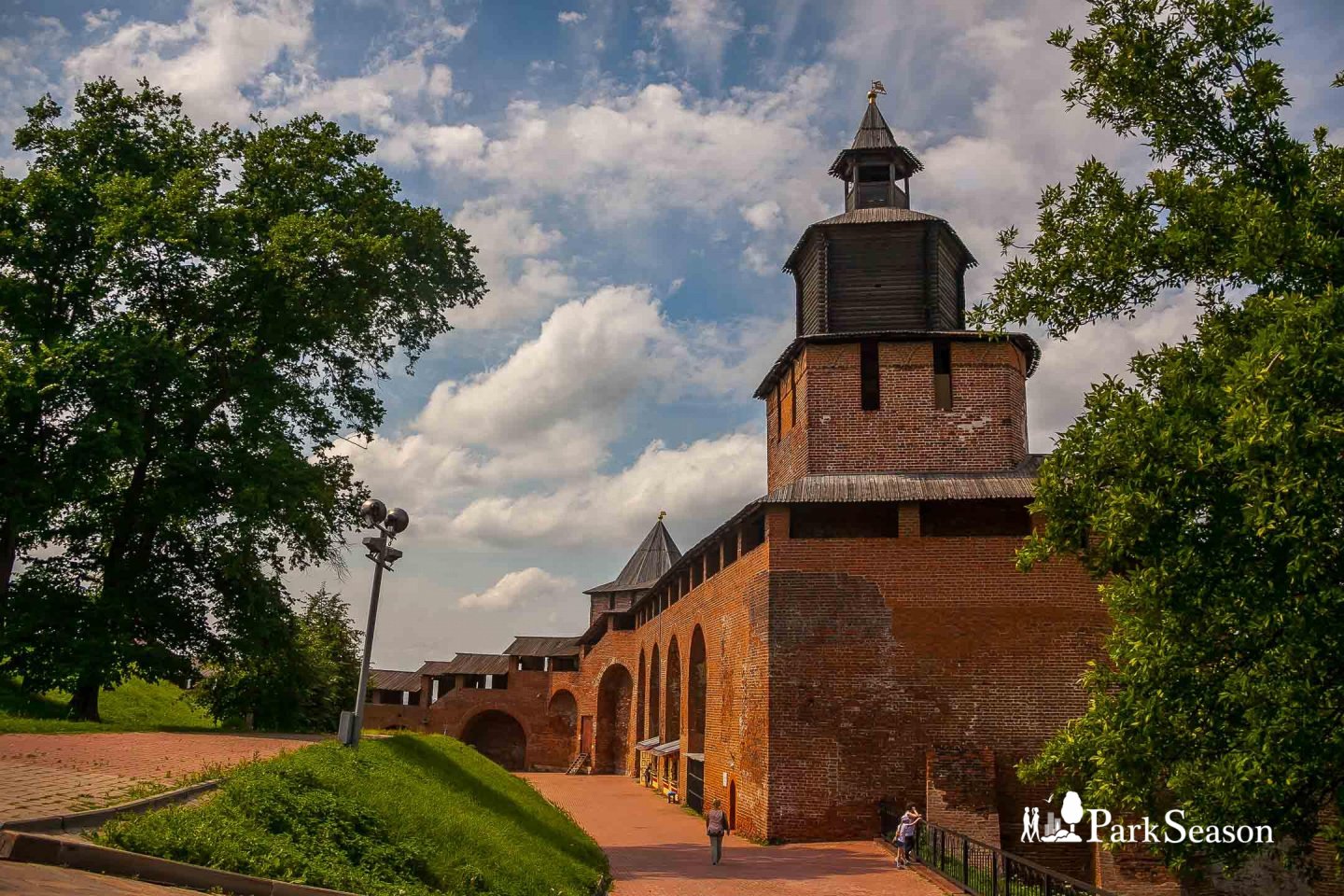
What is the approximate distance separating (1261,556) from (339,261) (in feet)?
55.6

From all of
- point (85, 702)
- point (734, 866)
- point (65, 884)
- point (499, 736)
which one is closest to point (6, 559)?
point (85, 702)

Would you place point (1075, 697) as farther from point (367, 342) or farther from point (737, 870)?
point (367, 342)

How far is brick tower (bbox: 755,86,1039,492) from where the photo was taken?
22.6 m

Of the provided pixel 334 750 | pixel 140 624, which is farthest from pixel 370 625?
pixel 140 624

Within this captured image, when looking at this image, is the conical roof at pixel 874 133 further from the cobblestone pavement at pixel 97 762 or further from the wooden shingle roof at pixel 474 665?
the wooden shingle roof at pixel 474 665

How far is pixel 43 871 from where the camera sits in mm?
6820

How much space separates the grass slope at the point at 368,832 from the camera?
8.05 m

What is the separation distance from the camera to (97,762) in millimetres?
11367

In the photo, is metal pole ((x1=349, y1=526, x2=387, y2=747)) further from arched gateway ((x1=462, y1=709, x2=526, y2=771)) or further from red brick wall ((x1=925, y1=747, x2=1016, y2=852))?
arched gateway ((x1=462, y1=709, x2=526, y2=771))

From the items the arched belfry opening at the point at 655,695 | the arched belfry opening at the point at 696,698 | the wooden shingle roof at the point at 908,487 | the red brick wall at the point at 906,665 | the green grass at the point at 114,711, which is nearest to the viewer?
the green grass at the point at 114,711

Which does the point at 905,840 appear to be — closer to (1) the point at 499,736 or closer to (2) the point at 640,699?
(2) the point at 640,699

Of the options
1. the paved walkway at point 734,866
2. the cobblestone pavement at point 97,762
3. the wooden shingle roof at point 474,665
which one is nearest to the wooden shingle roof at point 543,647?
the wooden shingle roof at point 474,665

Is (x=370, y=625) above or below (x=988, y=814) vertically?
above

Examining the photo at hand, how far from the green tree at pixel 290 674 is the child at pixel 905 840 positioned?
1271cm
